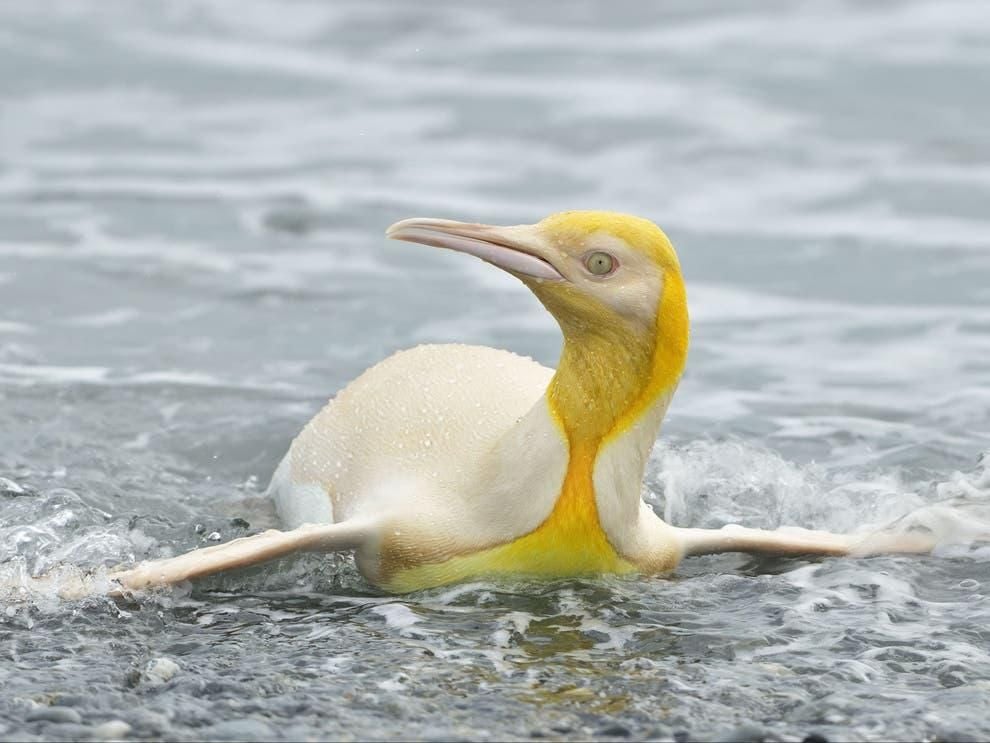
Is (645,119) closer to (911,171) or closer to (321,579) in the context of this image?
(911,171)

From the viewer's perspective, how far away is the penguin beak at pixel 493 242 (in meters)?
5.71

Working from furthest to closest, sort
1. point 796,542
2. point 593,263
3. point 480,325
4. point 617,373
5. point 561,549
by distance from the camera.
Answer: point 480,325, point 796,542, point 561,549, point 617,373, point 593,263

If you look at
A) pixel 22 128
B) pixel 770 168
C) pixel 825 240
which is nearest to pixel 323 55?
pixel 22 128

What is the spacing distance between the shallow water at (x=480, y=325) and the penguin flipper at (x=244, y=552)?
5.2 inches

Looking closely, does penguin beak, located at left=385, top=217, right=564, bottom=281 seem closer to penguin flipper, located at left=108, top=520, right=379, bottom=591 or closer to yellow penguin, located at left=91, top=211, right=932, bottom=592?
yellow penguin, located at left=91, top=211, right=932, bottom=592

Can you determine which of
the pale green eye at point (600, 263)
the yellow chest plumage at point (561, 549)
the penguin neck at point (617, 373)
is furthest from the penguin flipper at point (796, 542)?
the pale green eye at point (600, 263)

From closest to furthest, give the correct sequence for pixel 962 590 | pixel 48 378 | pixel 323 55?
pixel 962 590
pixel 48 378
pixel 323 55

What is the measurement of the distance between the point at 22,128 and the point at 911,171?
727 centimetres

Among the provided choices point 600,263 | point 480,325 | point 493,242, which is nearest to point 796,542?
point 600,263

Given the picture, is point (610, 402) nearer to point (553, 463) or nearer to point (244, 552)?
point (553, 463)

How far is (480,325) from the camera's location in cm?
1067

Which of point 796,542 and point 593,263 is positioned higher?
point 593,263

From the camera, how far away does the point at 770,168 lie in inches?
547

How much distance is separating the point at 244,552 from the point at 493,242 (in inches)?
52.8
